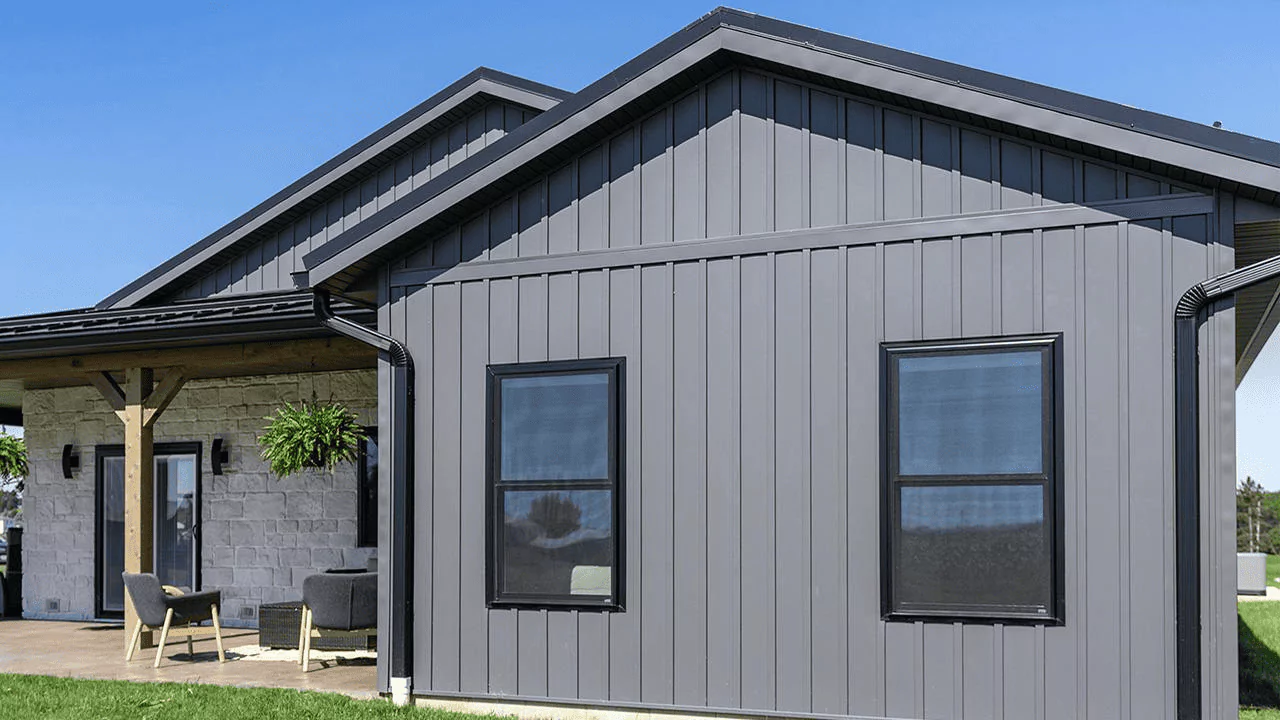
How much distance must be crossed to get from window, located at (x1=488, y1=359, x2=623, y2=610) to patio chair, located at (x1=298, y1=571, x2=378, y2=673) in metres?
2.13

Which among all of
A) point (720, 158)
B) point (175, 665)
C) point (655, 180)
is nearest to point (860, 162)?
point (720, 158)

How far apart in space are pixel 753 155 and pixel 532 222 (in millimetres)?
1421

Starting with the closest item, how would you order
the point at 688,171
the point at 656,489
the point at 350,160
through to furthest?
1. the point at 656,489
2. the point at 688,171
3. the point at 350,160

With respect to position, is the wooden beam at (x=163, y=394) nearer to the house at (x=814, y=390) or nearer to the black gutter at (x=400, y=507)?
the house at (x=814, y=390)

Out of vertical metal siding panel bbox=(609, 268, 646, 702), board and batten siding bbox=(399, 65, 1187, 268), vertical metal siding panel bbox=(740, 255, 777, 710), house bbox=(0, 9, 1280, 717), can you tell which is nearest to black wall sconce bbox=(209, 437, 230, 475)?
house bbox=(0, 9, 1280, 717)

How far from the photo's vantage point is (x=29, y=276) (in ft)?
89.8

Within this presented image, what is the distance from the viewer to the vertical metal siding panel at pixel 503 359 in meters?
7.26

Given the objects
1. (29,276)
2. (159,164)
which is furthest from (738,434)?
(29,276)

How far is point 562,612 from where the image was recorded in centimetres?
712

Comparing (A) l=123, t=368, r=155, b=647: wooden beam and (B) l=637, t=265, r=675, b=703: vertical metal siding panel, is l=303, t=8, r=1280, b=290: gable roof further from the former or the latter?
(A) l=123, t=368, r=155, b=647: wooden beam

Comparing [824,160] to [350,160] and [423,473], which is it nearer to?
[423,473]

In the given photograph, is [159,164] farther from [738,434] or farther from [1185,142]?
[1185,142]

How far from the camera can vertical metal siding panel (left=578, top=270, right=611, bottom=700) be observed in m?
7.02

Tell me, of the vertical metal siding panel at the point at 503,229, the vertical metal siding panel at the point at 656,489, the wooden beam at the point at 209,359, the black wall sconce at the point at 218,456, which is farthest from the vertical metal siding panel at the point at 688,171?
the black wall sconce at the point at 218,456
